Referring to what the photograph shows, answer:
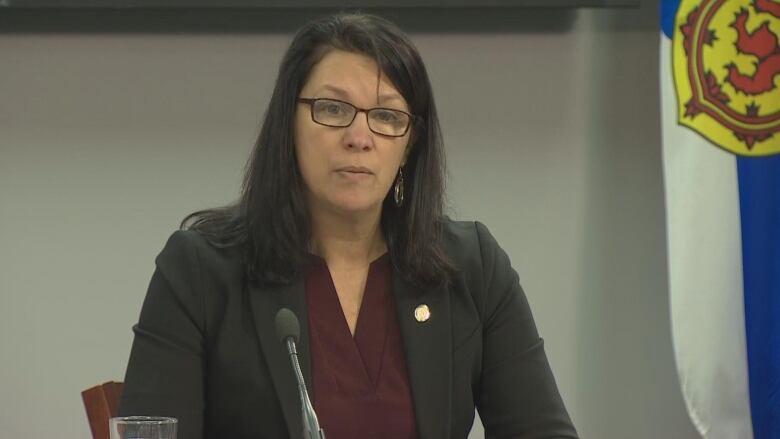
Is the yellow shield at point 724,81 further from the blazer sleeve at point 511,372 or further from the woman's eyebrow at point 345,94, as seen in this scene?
the woman's eyebrow at point 345,94

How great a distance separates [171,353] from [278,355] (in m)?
0.19

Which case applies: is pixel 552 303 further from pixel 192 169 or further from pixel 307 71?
pixel 307 71

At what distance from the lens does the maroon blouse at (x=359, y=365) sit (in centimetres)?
211

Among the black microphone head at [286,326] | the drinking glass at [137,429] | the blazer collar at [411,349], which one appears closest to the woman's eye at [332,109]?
the blazer collar at [411,349]

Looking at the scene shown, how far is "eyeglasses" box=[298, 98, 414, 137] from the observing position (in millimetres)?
2182

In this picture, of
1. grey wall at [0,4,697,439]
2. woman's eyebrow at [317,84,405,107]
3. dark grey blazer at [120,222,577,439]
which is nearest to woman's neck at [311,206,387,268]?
dark grey blazer at [120,222,577,439]

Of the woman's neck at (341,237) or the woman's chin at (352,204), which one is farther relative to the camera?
the woman's neck at (341,237)

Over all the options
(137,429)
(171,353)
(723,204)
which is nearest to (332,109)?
(171,353)

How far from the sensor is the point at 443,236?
7.92ft

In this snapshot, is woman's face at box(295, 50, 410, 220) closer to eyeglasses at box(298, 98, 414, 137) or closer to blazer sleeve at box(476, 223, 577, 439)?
eyeglasses at box(298, 98, 414, 137)

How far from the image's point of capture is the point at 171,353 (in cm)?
210

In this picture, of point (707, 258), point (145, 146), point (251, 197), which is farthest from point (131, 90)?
point (707, 258)

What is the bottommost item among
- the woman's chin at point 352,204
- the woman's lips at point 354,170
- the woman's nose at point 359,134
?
the woman's chin at point 352,204

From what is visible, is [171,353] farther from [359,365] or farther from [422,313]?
[422,313]
